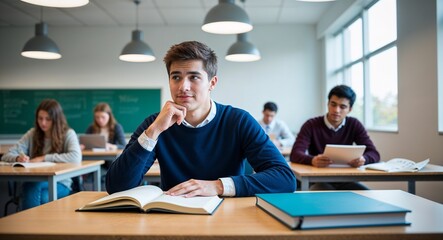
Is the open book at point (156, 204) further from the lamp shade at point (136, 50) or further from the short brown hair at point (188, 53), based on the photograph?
the lamp shade at point (136, 50)

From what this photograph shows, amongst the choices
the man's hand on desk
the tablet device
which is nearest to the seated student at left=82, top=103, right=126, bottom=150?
the tablet device

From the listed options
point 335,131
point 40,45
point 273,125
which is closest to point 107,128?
point 40,45

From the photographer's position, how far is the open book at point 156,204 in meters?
1.05

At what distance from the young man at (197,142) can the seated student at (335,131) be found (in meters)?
1.33

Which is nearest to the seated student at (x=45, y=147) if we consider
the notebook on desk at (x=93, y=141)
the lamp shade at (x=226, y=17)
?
the notebook on desk at (x=93, y=141)

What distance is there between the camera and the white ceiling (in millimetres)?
5410

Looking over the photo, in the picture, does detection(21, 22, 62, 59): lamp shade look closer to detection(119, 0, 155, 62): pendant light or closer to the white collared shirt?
detection(119, 0, 155, 62): pendant light

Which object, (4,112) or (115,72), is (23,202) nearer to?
(115,72)

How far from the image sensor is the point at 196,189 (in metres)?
1.25

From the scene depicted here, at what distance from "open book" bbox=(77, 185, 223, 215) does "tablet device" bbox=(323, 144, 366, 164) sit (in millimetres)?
1496

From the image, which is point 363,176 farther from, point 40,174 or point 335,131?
point 40,174

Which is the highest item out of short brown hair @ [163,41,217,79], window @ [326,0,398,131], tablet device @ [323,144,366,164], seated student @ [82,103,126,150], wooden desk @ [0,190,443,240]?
window @ [326,0,398,131]

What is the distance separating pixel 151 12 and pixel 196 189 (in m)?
5.08

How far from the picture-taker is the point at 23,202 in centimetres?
287
